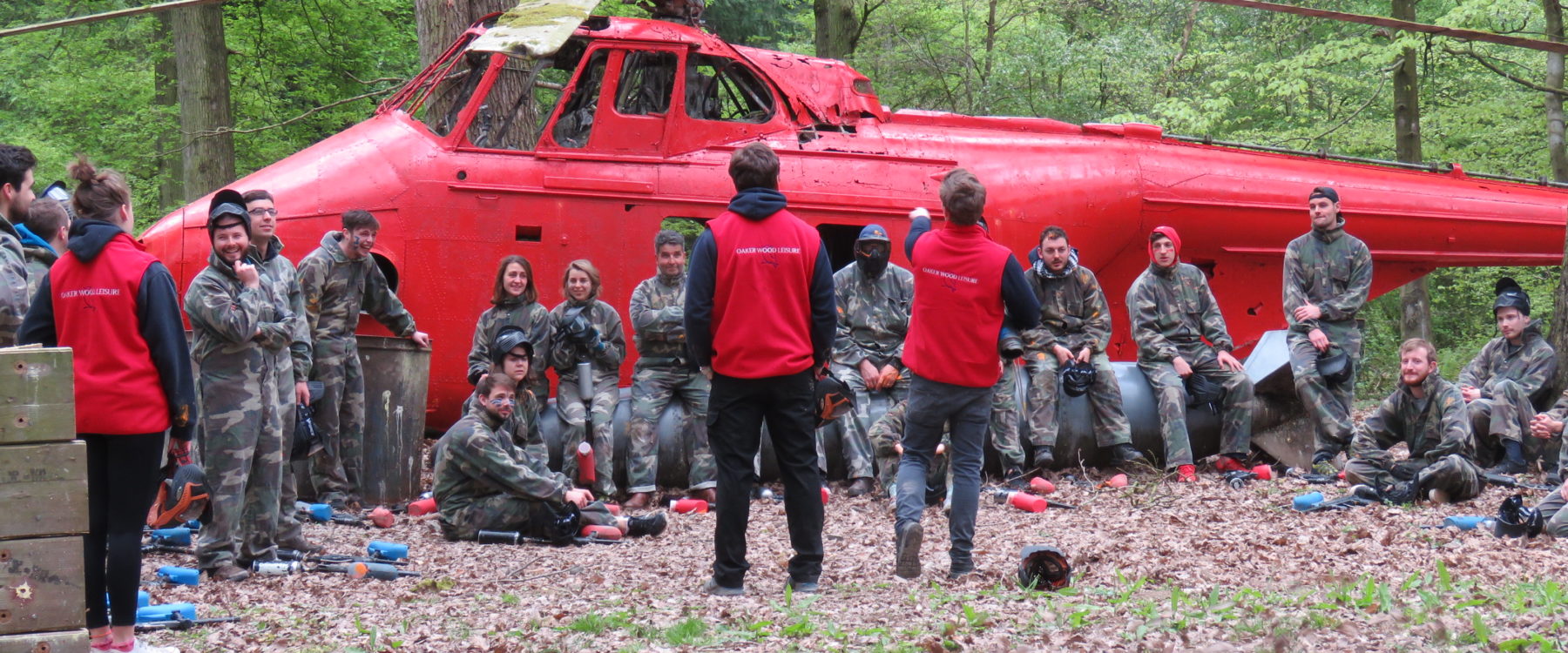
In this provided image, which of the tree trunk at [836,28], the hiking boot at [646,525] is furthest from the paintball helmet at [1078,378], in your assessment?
the tree trunk at [836,28]

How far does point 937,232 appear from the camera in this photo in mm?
6043

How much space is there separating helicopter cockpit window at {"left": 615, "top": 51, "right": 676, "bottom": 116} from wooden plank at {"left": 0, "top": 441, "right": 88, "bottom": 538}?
18.4 ft

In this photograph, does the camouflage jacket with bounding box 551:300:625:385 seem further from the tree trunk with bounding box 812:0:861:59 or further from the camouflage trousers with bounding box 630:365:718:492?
the tree trunk with bounding box 812:0:861:59

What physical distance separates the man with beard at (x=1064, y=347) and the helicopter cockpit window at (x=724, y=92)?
7.50ft

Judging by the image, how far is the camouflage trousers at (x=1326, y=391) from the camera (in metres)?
9.09

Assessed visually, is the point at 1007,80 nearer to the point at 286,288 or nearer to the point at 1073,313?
the point at 1073,313

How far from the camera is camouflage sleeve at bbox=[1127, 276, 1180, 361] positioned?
31.0 ft

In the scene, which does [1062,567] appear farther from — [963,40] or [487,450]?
[963,40]

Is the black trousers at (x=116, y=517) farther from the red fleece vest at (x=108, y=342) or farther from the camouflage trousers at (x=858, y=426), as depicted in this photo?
the camouflage trousers at (x=858, y=426)

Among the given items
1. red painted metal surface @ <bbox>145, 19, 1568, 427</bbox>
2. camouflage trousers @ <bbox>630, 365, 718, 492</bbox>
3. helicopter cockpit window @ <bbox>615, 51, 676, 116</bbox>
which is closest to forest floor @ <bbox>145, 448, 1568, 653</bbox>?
camouflage trousers @ <bbox>630, 365, 718, 492</bbox>

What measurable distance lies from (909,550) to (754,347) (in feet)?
3.77

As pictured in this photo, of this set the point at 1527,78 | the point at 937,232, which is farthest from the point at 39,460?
the point at 1527,78

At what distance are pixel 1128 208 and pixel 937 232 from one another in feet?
14.3

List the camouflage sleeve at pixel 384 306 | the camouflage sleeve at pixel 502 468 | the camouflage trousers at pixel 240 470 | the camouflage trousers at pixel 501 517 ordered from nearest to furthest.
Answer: the camouflage trousers at pixel 240 470, the camouflage sleeve at pixel 502 468, the camouflage trousers at pixel 501 517, the camouflage sleeve at pixel 384 306
